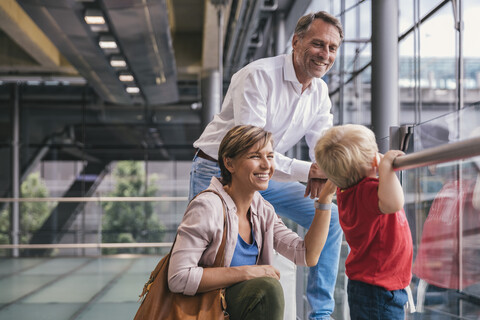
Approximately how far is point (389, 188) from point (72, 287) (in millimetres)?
4773

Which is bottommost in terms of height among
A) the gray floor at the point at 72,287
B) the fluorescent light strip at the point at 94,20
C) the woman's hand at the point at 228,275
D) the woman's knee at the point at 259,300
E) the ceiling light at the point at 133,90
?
the gray floor at the point at 72,287

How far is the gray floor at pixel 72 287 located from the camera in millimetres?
4262

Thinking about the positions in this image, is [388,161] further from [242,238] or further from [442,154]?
[242,238]

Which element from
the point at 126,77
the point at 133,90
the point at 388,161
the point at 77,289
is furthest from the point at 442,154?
the point at 133,90

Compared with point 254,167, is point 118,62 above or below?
above

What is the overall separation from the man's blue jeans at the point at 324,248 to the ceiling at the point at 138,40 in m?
3.77

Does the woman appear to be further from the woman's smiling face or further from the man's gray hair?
the man's gray hair

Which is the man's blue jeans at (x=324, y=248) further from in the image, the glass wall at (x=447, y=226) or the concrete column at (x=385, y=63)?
the concrete column at (x=385, y=63)

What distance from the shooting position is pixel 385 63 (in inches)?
226

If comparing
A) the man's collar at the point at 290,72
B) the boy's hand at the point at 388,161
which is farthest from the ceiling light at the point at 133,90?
the boy's hand at the point at 388,161

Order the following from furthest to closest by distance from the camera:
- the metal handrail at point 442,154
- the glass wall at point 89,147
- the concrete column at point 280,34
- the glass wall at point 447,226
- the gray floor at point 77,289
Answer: the glass wall at point 89,147 < the concrete column at point 280,34 < the gray floor at point 77,289 < the glass wall at point 447,226 < the metal handrail at point 442,154

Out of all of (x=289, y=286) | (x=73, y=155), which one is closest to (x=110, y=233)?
(x=73, y=155)

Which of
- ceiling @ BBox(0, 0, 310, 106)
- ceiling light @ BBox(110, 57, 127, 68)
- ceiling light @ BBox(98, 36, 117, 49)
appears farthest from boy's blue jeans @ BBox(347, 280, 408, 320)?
ceiling light @ BBox(110, 57, 127, 68)

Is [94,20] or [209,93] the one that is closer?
[94,20]
